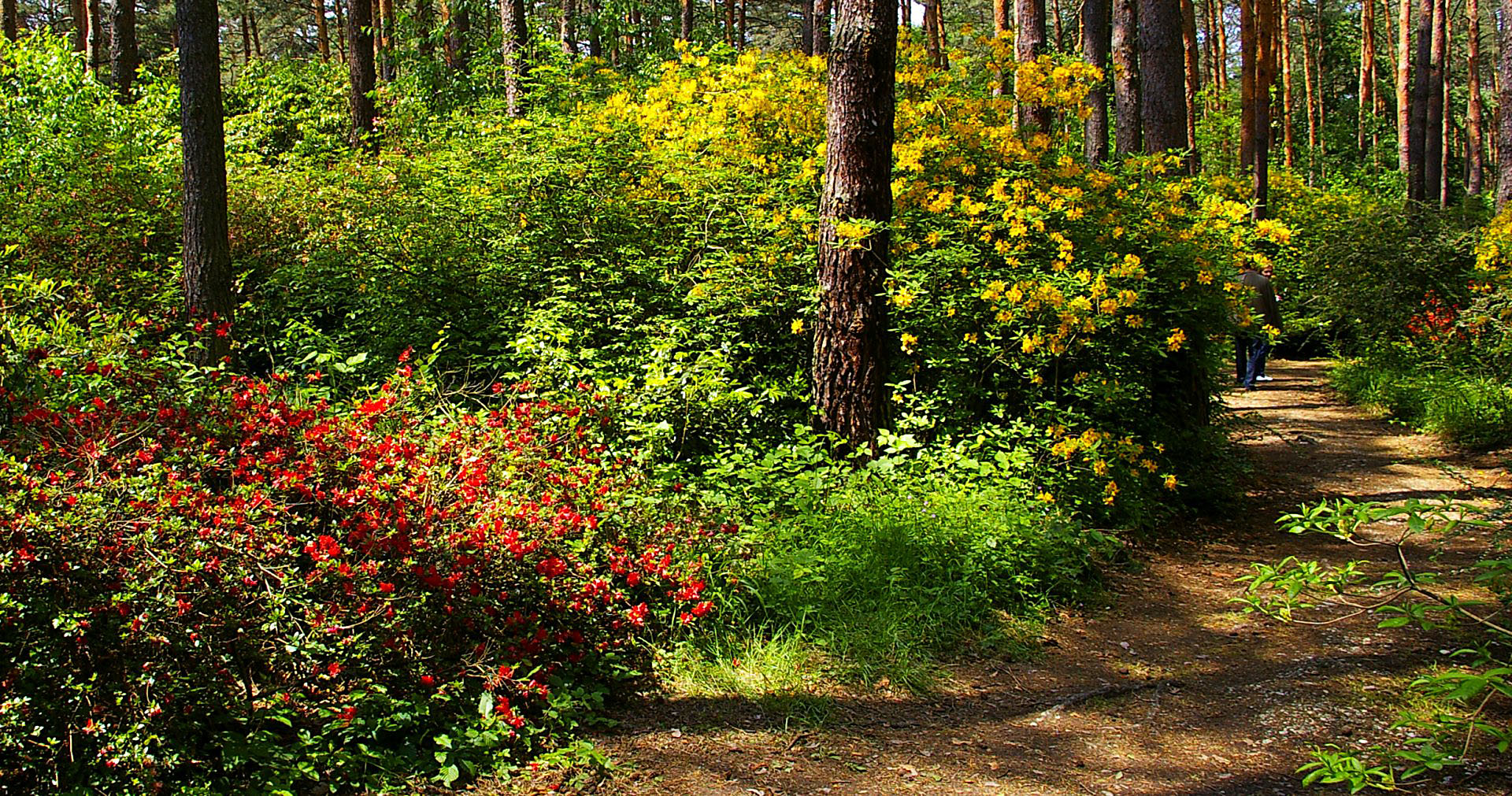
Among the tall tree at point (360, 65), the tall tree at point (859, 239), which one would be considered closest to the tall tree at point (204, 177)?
the tall tree at point (859, 239)

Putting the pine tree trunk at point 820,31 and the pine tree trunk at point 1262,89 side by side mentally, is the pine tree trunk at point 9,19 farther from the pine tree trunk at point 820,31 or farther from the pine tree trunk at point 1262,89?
the pine tree trunk at point 1262,89

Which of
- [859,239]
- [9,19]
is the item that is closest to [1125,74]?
[859,239]

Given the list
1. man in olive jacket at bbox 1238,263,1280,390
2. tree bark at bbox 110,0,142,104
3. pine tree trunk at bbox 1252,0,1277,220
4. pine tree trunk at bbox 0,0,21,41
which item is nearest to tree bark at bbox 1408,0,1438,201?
pine tree trunk at bbox 1252,0,1277,220

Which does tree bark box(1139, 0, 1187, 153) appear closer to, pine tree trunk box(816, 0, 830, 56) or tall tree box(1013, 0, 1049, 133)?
tall tree box(1013, 0, 1049, 133)

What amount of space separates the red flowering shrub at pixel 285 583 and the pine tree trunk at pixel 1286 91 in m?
28.6

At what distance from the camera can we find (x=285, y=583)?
11.3ft

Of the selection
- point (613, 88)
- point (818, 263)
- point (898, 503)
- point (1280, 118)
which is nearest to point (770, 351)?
point (818, 263)

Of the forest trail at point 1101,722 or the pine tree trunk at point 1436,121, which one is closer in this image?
the forest trail at point 1101,722

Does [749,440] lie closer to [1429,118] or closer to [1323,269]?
[1323,269]

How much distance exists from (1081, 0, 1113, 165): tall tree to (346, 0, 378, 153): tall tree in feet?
33.2

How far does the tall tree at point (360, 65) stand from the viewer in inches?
582

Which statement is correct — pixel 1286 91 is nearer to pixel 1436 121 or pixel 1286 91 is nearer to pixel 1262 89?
pixel 1436 121

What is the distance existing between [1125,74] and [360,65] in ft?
34.8

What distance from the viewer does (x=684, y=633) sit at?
15.5ft
